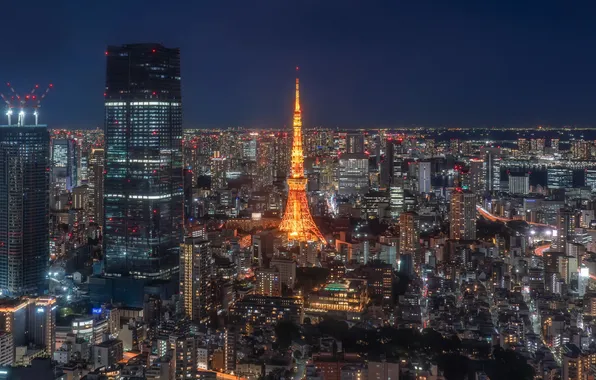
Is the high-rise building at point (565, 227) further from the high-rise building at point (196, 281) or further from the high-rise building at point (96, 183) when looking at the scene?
the high-rise building at point (96, 183)

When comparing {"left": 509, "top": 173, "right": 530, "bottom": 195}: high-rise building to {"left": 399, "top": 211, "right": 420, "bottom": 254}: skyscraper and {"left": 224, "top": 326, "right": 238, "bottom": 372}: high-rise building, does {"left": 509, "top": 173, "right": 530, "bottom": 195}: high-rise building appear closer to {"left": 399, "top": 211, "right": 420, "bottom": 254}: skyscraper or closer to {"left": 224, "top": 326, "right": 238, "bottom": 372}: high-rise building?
{"left": 399, "top": 211, "right": 420, "bottom": 254}: skyscraper

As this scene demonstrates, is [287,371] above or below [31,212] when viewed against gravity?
below

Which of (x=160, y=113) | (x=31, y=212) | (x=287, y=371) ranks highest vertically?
(x=160, y=113)

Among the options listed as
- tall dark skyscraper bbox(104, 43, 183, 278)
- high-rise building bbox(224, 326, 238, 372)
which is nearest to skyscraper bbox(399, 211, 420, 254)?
tall dark skyscraper bbox(104, 43, 183, 278)

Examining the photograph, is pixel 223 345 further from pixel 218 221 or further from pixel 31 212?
pixel 218 221

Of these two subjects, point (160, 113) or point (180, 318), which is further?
point (160, 113)

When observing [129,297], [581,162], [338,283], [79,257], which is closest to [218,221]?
[79,257]

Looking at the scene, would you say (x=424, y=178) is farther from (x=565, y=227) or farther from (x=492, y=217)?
(x=565, y=227)

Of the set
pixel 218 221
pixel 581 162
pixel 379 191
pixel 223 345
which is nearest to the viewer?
pixel 223 345
